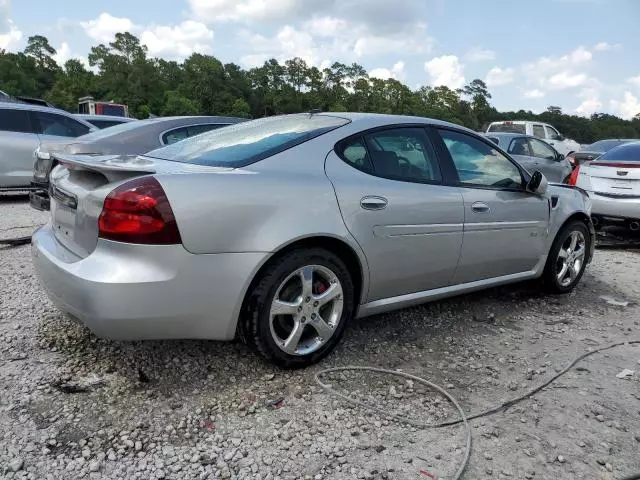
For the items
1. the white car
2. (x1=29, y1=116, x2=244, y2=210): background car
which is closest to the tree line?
the white car

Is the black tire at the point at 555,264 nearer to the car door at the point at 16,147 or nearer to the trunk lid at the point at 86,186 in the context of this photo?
the trunk lid at the point at 86,186

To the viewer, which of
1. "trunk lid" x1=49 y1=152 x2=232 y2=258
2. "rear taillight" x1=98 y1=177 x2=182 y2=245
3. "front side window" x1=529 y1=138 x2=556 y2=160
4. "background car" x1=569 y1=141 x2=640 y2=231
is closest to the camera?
"rear taillight" x1=98 y1=177 x2=182 y2=245

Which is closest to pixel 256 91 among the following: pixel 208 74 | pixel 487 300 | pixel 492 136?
pixel 208 74

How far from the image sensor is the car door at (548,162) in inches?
447

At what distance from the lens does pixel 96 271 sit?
2537mm

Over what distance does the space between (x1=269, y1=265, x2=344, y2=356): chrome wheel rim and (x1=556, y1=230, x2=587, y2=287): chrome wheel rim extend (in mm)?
2490

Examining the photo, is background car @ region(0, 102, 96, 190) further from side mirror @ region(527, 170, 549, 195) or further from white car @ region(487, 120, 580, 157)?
white car @ region(487, 120, 580, 157)

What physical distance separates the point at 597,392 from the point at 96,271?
2.70 m

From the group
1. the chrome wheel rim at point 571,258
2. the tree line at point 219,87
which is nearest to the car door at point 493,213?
the chrome wheel rim at point 571,258

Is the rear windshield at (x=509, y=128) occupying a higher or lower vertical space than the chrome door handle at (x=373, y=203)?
higher

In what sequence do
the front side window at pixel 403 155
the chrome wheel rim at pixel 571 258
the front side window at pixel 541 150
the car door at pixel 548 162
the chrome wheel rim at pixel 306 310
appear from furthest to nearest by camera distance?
1. the front side window at pixel 541 150
2. the car door at pixel 548 162
3. the chrome wheel rim at pixel 571 258
4. the front side window at pixel 403 155
5. the chrome wheel rim at pixel 306 310

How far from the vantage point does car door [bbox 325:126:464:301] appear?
313 centimetres

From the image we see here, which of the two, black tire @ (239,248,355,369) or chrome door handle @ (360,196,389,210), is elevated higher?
chrome door handle @ (360,196,389,210)

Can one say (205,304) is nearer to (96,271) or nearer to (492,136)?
(96,271)
